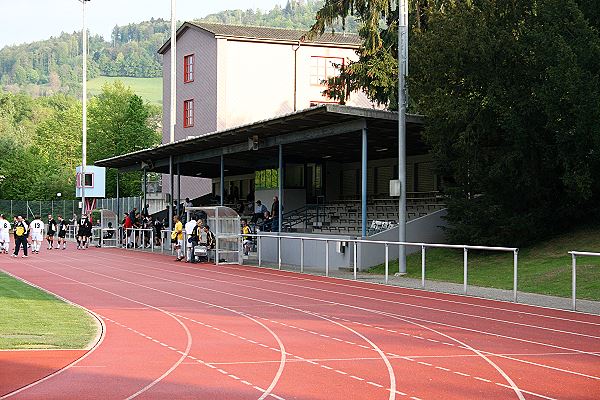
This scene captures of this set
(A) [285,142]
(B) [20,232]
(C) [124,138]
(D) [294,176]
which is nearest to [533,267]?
(A) [285,142]

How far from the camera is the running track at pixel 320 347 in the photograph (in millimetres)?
10781

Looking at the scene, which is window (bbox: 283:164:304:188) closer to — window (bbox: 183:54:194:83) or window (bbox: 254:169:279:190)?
window (bbox: 254:169:279:190)

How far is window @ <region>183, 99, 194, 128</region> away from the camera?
64.9 meters

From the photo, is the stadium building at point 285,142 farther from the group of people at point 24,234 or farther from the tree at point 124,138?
the tree at point 124,138

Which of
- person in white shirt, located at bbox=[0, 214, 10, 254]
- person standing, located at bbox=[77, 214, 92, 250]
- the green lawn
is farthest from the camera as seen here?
person standing, located at bbox=[77, 214, 92, 250]

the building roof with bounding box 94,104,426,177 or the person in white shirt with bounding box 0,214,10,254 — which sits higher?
the building roof with bounding box 94,104,426,177

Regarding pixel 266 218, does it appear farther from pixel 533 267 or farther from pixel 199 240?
pixel 533 267

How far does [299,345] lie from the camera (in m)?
14.3

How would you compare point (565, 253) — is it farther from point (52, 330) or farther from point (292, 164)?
point (292, 164)

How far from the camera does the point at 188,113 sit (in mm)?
65562

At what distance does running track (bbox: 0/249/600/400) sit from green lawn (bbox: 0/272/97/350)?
485mm

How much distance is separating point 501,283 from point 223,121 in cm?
3850

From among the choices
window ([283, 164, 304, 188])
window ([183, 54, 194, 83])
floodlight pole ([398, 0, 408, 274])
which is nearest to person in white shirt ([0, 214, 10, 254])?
window ([283, 164, 304, 188])

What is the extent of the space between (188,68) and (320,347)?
2078 inches
